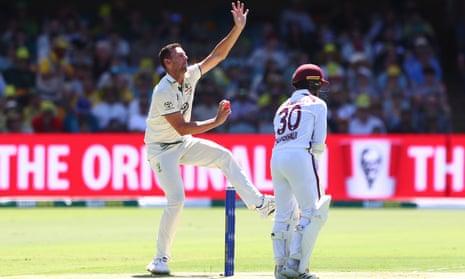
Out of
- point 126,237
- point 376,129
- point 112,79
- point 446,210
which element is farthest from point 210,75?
point 126,237

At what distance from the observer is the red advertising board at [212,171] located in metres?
21.7

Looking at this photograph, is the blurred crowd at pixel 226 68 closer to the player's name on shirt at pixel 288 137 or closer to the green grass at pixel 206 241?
the green grass at pixel 206 241

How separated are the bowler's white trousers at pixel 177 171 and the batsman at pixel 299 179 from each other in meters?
1.11

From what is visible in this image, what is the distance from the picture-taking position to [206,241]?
608 inches

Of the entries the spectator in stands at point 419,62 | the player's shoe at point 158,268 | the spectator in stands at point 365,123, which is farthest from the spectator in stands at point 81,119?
the player's shoe at point 158,268

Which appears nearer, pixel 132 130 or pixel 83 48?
pixel 132 130

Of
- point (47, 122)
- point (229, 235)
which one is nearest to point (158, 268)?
point (229, 235)

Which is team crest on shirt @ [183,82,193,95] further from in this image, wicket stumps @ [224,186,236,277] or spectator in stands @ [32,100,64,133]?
spectator in stands @ [32,100,64,133]

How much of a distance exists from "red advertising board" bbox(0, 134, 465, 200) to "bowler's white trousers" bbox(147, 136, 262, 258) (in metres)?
9.77

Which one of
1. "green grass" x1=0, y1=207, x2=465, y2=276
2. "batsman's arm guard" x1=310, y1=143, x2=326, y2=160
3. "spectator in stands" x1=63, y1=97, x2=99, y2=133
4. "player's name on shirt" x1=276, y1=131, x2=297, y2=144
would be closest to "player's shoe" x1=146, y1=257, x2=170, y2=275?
"green grass" x1=0, y1=207, x2=465, y2=276

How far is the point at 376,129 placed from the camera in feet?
76.7

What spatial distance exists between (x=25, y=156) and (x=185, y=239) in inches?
269

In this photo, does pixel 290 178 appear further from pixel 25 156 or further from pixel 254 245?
pixel 25 156

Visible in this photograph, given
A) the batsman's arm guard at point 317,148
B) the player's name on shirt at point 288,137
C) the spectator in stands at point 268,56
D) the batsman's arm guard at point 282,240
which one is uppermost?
the spectator in stands at point 268,56
